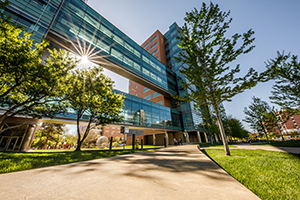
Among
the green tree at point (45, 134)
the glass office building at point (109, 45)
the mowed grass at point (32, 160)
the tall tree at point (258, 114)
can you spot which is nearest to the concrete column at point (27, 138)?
the glass office building at point (109, 45)

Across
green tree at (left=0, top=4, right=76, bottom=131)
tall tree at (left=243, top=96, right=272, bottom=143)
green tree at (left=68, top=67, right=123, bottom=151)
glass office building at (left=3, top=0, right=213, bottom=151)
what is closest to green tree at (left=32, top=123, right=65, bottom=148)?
glass office building at (left=3, top=0, right=213, bottom=151)

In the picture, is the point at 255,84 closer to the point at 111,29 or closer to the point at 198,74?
the point at 198,74

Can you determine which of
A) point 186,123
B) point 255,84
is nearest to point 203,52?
point 255,84

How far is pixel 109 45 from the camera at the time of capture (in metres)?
22.0

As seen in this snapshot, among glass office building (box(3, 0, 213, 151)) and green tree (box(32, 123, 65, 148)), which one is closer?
glass office building (box(3, 0, 213, 151))

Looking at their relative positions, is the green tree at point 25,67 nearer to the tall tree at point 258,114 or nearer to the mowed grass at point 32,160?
the mowed grass at point 32,160

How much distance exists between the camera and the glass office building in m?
14.8

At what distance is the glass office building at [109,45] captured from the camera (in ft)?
48.7

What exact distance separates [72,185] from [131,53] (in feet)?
88.6

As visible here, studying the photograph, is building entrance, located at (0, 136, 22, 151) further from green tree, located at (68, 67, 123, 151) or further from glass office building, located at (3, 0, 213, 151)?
green tree, located at (68, 67, 123, 151)

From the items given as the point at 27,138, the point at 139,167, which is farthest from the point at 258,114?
the point at 27,138

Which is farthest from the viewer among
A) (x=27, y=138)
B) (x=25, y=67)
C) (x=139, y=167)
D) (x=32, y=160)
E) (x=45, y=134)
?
(x=45, y=134)

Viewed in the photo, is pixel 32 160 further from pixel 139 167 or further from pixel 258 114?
pixel 258 114

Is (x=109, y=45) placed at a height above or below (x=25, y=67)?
above
